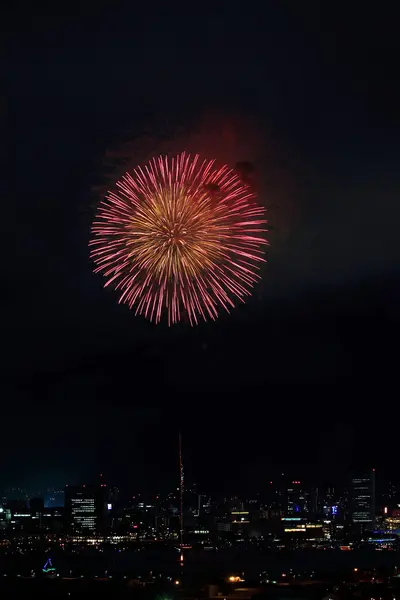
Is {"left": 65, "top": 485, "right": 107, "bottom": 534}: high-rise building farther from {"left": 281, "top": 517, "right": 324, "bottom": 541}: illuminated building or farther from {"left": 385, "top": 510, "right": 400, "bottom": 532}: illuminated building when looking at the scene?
{"left": 385, "top": 510, "right": 400, "bottom": 532}: illuminated building

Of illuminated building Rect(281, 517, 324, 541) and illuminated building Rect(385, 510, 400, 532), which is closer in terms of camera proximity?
illuminated building Rect(281, 517, 324, 541)

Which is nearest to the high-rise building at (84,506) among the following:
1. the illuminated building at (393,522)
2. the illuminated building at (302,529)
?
the illuminated building at (302,529)

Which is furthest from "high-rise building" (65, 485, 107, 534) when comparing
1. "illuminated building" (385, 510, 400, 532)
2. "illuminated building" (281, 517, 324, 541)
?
"illuminated building" (385, 510, 400, 532)

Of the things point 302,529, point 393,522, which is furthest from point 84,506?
point 393,522

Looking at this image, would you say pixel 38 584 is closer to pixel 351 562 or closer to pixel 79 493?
pixel 351 562

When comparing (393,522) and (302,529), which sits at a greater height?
(302,529)

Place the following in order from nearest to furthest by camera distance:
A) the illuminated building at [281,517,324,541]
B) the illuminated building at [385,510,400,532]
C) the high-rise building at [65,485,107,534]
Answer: the illuminated building at [281,517,324,541], the high-rise building at [65,485,107,534], the illuminated building at [385,510,400,532]

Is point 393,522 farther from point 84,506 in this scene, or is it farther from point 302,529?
point 84,506
